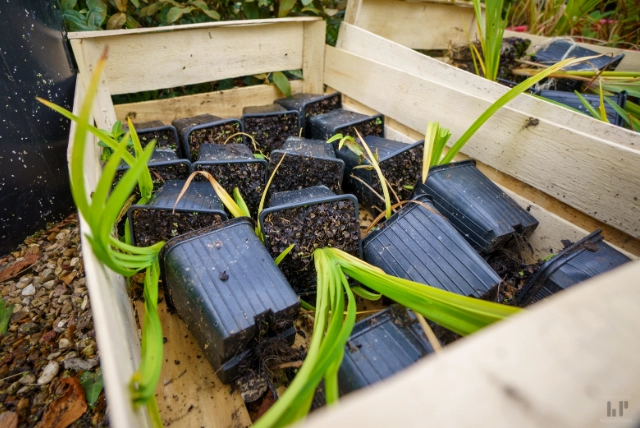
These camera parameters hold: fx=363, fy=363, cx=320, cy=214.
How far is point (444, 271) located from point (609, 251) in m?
0.46

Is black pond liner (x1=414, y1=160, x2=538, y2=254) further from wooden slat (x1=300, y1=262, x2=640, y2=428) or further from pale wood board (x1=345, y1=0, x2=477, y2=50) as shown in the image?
pale wood board (x1=345, y1=0, x2=477, y2=50)

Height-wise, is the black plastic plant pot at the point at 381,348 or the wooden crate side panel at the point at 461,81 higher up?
the wooden crate side panel at the point at 461,81

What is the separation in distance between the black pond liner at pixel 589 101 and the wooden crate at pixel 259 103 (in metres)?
0.42

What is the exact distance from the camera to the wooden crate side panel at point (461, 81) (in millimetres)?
1082

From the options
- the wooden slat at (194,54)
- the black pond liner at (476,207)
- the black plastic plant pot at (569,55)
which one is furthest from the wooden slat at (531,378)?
the black plastic plant pot at (569,55)

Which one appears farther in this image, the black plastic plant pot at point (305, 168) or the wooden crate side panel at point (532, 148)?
the black plastic plant pot at point (305, 168)

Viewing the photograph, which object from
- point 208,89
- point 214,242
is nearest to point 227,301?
point 214,242

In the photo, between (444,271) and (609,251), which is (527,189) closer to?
(609,251)

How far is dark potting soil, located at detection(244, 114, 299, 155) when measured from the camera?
160 cm

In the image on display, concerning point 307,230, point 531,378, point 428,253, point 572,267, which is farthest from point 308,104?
point 531,378

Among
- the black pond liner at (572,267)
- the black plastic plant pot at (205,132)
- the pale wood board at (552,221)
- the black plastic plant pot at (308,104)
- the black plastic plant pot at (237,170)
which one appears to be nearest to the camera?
the black pond liner at (572,267)

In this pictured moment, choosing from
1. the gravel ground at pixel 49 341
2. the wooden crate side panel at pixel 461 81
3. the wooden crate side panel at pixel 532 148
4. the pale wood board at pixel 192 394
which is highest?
the wooden crate side panel at pixel 461 81

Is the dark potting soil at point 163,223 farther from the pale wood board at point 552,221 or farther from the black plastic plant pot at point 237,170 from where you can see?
the pale wood board at point 552,221

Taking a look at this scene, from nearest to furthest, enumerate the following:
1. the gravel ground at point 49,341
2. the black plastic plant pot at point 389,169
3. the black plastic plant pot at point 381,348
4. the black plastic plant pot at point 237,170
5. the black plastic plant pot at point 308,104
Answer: the black plastic plant pot at point 381,348, the gravel ground at point 49,341, the black plastic plant pot at point 237,170, the black plastic plant pot at point 389,169, the black plastic plant pot at point 308,104
